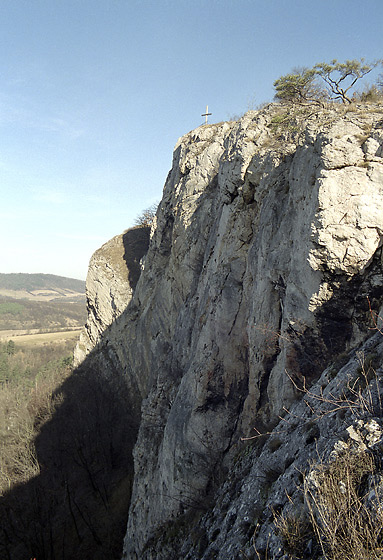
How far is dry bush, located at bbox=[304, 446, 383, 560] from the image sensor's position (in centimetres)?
323

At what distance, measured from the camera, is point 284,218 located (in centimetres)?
974

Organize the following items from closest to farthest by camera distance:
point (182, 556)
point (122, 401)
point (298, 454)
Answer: point (298, 454), point (182, 556), point (122, 401)

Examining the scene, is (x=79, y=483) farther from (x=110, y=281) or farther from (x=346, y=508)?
(x=346, y=508)

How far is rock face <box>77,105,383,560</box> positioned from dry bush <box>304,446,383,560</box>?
185 cm

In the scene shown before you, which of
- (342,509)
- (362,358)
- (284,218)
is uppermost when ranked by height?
(284,218)

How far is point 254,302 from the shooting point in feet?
35.2

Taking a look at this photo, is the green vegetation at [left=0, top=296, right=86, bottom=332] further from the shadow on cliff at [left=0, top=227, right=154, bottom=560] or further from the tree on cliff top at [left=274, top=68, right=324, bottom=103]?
the tree on cliff top at [left=274, top=68, right=324, bottom=103]

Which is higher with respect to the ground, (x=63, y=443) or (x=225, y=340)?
(x=225, y=340)

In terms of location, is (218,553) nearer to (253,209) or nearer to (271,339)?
(271,339)

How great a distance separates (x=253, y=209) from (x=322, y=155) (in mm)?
4881

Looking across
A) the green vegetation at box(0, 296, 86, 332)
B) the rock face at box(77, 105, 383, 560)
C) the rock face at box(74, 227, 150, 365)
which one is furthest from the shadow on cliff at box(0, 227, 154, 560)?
the green vegetation at box(0, 296, 86, 332)

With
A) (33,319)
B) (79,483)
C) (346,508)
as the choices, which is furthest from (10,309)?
(346,508)

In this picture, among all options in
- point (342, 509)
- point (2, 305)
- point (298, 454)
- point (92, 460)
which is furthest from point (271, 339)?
point (2, 305)

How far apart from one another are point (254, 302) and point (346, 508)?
291 inches
